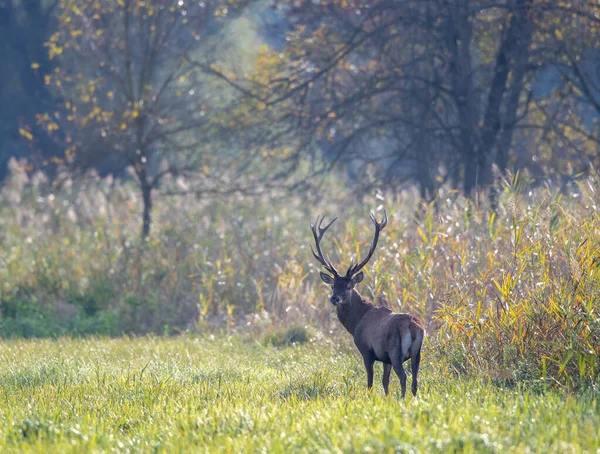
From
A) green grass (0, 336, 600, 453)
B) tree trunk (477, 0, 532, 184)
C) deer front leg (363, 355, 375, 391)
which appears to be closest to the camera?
green grass (0, 336, 600, 453)

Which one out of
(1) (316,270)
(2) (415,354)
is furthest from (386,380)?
(1) (316,270)

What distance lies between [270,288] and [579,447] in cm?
907

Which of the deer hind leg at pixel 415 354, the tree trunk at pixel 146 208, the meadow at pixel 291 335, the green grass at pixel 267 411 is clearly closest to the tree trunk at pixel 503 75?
the meadow at pixel 291 335

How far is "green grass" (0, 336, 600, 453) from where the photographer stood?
5.31 metres

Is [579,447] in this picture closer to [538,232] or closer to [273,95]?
[538,232]

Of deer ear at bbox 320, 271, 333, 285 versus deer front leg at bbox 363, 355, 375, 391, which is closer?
deer front leg at bbox 363, 355, 375, 391

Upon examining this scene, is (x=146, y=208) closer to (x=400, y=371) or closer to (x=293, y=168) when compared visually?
(x=293, y=168)

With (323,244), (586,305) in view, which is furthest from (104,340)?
(586,305)

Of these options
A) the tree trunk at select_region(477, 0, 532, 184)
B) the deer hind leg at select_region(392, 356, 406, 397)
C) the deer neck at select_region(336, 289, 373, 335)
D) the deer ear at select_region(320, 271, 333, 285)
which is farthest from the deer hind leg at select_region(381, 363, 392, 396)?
the tree trunk at select_region(477, 0, 532, 184)

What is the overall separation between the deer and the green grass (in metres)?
0.29

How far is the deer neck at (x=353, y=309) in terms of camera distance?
336 inches

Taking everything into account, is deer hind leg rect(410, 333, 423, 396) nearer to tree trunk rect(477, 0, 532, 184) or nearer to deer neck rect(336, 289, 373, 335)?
deer neck rect(336, 289, 373, 335)

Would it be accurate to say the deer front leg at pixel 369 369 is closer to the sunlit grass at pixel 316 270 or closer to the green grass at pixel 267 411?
the green grass at pixel 267 411

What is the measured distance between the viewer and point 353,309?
8.60m
